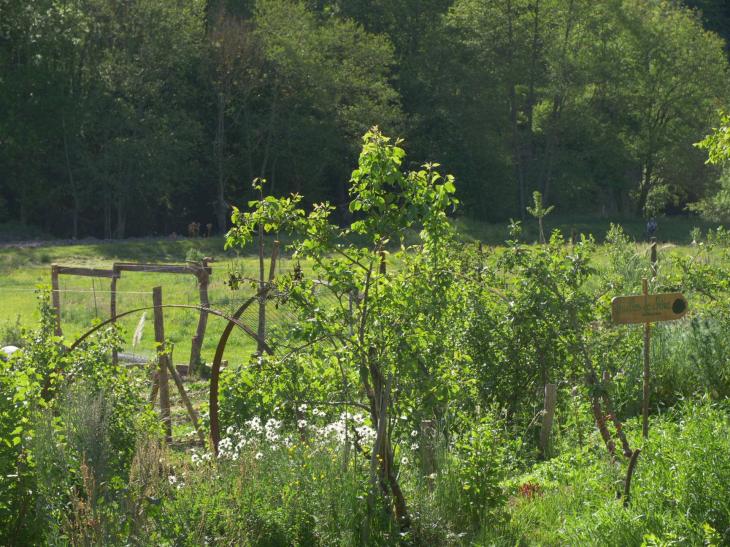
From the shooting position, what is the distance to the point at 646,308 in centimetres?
739

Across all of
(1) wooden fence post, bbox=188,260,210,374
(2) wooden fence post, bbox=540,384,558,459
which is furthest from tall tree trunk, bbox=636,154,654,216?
(2) wooden fence post, bbox=540,384,558,459

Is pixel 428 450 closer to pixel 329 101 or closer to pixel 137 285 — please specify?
pixel 137 285

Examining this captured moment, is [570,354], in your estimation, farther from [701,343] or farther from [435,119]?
[435,119]

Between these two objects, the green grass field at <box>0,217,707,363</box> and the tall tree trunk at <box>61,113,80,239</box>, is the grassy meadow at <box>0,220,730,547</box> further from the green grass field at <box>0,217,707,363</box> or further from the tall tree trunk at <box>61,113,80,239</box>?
the tall tree trunk at <box>61,113,80,239</box>

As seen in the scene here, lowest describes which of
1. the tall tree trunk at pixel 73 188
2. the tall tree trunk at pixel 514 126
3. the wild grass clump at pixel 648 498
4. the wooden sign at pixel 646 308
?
the wild grass clump at pixel 648 498

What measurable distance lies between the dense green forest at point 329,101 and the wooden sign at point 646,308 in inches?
1515

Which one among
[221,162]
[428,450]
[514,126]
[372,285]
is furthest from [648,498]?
[514,126]

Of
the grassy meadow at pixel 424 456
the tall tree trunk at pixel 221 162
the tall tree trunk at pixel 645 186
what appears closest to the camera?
the grassy meadow at pixel 424 456

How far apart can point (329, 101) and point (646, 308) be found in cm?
4108

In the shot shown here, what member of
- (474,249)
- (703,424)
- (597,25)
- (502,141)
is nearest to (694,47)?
(597,25)

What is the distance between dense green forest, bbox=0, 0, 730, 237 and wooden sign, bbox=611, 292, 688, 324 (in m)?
38.5

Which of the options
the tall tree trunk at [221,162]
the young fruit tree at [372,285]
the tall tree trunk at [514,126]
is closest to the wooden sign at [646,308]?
the young fruit tree at [372,285]

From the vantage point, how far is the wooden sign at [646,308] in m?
7.30

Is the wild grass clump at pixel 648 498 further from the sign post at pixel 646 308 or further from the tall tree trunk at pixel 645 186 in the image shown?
the tall tree trunk at pixel 645 186
